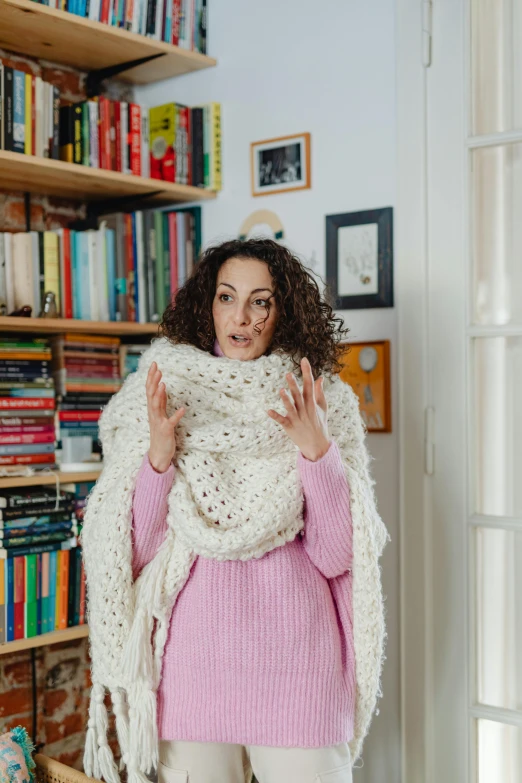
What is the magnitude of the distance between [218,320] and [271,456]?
0.88 ft

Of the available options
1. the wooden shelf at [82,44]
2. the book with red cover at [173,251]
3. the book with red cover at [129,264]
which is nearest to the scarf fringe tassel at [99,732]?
the book with red cover at [129,264]

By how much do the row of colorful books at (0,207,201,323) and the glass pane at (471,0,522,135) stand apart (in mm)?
862

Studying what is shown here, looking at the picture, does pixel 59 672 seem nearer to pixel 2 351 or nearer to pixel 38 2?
pixel 2 351

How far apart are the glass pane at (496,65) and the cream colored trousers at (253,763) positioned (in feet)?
4.37

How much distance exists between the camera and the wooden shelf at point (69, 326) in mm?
2033

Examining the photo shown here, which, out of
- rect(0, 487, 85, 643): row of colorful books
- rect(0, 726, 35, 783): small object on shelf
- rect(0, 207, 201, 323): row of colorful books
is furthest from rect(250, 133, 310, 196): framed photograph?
rect(0, 726, 35, 783): small object on shelf

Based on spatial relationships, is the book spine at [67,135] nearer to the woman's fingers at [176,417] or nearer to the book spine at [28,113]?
the book spine at [28,113]

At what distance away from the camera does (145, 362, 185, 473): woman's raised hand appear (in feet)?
4.76

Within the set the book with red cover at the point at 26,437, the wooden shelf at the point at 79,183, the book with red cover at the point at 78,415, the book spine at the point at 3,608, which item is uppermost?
the wooden shelf at the point at 79,183

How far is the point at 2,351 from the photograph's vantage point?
2070 mm

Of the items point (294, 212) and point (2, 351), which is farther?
point (294, 212)

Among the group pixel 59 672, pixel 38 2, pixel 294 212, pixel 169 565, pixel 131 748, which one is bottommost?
pixel 59 672

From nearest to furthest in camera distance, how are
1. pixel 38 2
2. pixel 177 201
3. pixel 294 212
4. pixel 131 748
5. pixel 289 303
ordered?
pixel 131 748, pixel 289 303, pixel 38 2, pixel 294 212, pixel 177 201

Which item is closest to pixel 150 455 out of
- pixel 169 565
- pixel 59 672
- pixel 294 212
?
pixel 169 565
